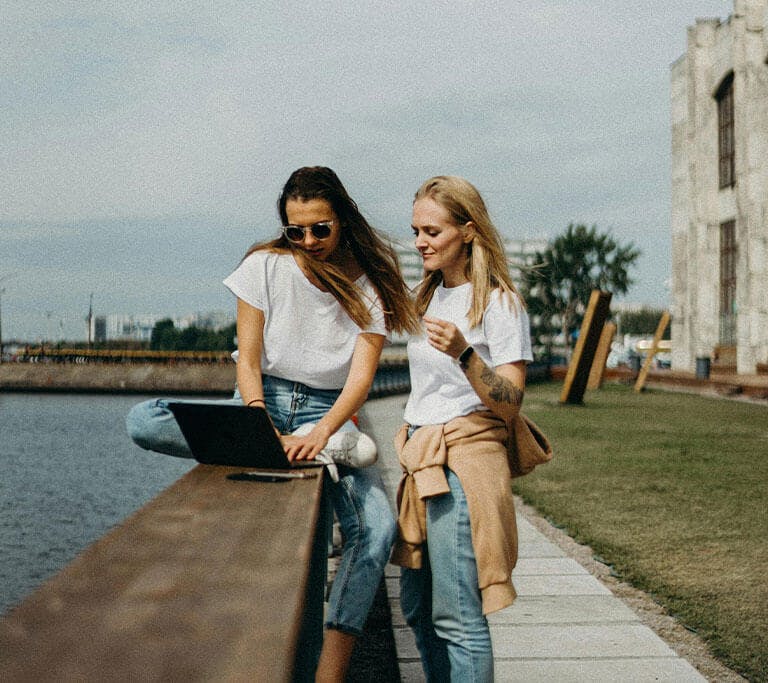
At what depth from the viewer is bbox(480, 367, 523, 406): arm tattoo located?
2744mm

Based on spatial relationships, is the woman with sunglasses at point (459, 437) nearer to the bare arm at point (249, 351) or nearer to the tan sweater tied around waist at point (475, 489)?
the tan sweater tied around waist at point (475, 489)

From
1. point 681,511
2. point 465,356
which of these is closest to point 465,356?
point 465,356

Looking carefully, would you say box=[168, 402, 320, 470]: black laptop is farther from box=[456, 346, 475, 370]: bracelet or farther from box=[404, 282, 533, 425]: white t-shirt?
box=[456, 346, 475, 370]: bracelet

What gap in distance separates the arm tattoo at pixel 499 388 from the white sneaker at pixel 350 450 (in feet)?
1.38

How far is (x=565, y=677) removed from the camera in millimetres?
3854

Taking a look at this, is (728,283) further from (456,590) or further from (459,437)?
(456,590)

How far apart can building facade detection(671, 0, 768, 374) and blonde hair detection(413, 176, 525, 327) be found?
31453 millimetres

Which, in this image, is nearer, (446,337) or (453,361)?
(446,337)

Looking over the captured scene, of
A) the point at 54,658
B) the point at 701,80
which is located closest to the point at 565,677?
the point at 54,658

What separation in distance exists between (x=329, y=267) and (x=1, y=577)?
8.97m

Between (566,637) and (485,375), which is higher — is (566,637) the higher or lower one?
the lower one

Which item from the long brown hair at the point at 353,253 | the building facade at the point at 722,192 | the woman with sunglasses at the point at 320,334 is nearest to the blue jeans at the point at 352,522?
the woman with sunglasses at the point at 320,334

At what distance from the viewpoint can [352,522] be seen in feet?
9.70

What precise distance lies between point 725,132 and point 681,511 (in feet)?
114
